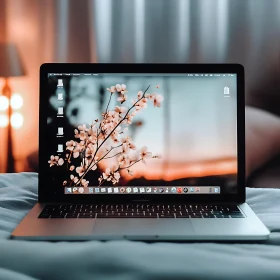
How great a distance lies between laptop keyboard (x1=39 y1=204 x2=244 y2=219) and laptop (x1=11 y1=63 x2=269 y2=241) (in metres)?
0.06

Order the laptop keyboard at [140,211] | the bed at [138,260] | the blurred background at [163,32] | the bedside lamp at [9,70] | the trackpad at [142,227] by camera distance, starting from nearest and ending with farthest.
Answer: the bed at [138,260]
the trackpad at [142,227]
the laptop keyboard at [140,211]
the blurred background at [163,32]
the bedside lamp at [9,70]

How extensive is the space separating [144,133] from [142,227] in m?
0.32

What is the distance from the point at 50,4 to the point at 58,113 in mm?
1115

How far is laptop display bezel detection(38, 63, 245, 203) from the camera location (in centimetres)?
110

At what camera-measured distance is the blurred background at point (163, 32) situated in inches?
79.4

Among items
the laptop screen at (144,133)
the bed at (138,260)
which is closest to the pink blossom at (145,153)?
the laptop screen at (144,133)

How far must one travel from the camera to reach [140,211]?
99 centimetres

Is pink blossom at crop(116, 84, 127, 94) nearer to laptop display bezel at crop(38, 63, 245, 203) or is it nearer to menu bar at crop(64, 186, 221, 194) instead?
laptop display bezel at crop(38, 63, 245, 203)

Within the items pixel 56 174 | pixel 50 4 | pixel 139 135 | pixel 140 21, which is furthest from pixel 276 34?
pixel 56 174

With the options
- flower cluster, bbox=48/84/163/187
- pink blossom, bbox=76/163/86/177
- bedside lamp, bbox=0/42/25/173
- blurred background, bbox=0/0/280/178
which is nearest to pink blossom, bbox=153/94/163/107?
Result: flower cluster, bbox=48/84/163/187

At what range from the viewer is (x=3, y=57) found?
2158 millimetres

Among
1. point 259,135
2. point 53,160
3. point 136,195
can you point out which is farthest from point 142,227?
point 259,135

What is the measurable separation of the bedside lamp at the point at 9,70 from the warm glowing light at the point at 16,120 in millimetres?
17

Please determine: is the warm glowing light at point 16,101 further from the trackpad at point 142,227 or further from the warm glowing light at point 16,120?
the trackpad at point 142,227
